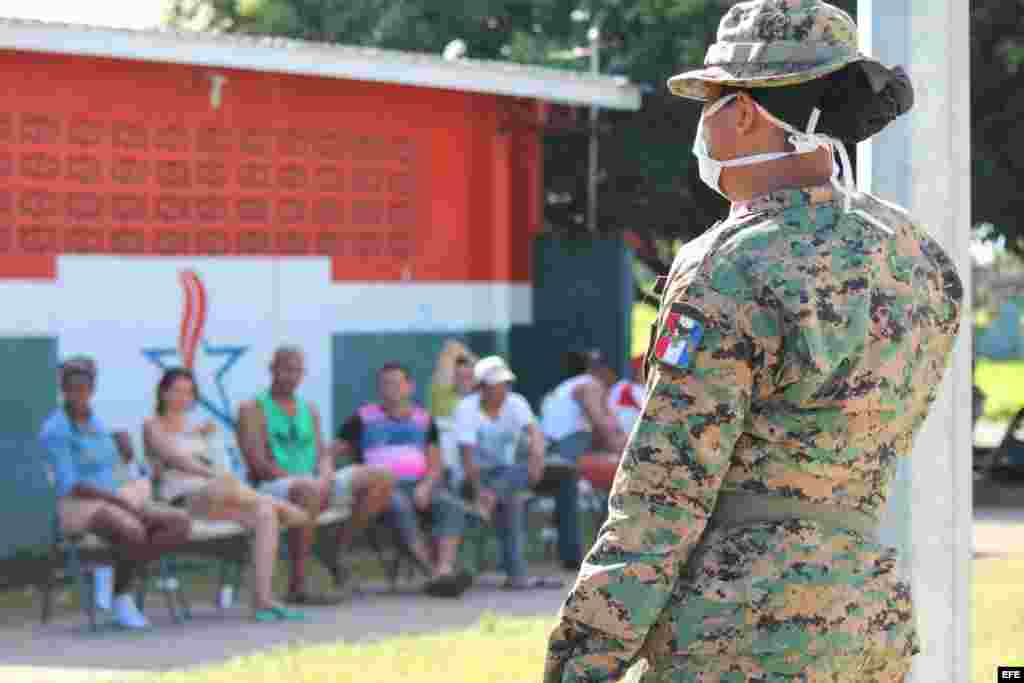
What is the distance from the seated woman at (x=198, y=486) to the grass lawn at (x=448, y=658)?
3.91 ft

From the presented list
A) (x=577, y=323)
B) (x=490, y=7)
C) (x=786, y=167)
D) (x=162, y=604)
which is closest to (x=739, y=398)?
(x=786, y=167)

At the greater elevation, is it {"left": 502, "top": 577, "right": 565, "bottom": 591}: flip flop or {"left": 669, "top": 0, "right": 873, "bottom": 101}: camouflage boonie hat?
{"left": 669, "top": 0, "right": 873, "bottom": 101}: camouflage boonie hat

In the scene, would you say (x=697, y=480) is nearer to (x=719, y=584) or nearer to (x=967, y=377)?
(x=719, y=584)

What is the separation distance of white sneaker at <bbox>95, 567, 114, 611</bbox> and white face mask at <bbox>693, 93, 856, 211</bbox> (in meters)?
6.56

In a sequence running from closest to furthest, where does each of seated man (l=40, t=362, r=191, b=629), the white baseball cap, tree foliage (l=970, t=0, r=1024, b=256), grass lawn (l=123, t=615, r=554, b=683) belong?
grass lawn (l=123, t=615, r=554, b=683), seated man (l=40, t=362, r=191, b=629), the white baseball cap, tree foliage (l=970, t=0, r=1024, b=256)

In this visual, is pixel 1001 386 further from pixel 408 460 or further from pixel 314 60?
pixel 408 460

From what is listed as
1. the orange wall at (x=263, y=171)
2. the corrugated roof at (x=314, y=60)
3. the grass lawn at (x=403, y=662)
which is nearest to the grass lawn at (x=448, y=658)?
the grass lawn at (x=403, y=662)

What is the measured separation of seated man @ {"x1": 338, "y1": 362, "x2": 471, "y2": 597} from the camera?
10.8 metres

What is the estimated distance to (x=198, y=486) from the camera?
9.98 m

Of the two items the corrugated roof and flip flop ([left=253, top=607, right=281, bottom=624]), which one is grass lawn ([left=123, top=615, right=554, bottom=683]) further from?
the corrugated roof

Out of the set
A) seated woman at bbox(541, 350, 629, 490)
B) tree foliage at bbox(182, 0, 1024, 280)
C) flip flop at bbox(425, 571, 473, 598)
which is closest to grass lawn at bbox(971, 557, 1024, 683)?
seated woman at bbox(541, 350, 629, 490)

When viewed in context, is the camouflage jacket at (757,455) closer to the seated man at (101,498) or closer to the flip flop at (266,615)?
the seated man at (101,498)

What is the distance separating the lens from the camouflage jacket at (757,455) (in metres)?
3.13

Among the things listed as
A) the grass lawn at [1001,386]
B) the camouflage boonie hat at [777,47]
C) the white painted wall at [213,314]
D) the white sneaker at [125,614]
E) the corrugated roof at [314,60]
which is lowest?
the grass lawn at [1001,386]
